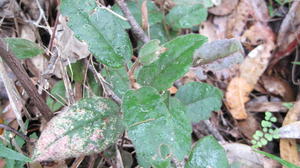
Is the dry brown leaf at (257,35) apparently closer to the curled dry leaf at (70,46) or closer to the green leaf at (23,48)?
the curled dry leaf at (70,46)

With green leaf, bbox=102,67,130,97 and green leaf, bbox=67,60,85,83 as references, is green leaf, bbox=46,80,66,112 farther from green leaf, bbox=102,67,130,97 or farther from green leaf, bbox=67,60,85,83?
green leaf, bbox=102,67,130,97

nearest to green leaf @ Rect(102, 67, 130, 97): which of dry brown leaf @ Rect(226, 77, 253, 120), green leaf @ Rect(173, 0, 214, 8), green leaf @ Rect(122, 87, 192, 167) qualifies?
green leaf @ Rect(122, 87, 192, 167)

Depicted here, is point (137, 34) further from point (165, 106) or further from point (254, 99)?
point (254, 99)

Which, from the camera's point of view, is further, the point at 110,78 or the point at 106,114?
the point at 110,78

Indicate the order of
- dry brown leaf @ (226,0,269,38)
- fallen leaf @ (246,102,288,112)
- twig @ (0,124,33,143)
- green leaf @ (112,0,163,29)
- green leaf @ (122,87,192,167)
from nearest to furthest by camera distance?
green leaf @ (122,87,192,167), twig @ (0,124,33,143), green leaf @ (112,0,163,29), fallen leaf @ (246,102,288,112), dry brown leaf @ (226,0,269,38)

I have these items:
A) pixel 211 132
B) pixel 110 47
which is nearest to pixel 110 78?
pixel 110 47

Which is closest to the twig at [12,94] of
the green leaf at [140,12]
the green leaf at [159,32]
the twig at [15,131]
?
the twig at [15,131]
